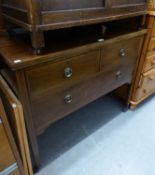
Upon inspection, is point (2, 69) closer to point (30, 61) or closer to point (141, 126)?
point (30, 61)

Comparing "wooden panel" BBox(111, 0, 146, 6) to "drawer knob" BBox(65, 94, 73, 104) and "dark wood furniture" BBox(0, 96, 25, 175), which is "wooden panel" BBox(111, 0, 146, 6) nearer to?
"drawer knob" BBox(65, 94, 73, 104)

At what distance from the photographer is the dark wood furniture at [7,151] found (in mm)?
629

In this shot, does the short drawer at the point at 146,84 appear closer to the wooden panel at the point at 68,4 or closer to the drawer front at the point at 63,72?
the drawer front at the point at 63,72

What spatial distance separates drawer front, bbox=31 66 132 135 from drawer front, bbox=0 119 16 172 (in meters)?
0.24

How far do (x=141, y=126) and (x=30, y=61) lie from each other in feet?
4.01

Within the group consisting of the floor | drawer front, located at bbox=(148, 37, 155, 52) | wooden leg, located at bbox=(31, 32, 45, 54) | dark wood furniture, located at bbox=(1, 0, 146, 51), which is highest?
dark wood furniture, located at bbox=(1, 0, 146, 51)

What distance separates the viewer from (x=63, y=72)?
90 centimetres

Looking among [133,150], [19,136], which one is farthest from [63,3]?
[133,150]

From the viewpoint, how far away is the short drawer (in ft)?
4.99

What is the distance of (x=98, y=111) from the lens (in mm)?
1694

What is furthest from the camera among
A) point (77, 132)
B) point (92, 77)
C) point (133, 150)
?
point (77, 132)

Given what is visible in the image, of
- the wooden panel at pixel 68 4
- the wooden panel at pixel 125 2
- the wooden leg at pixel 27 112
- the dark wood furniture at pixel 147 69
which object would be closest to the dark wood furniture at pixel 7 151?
the wooden leg at pixel 27 112

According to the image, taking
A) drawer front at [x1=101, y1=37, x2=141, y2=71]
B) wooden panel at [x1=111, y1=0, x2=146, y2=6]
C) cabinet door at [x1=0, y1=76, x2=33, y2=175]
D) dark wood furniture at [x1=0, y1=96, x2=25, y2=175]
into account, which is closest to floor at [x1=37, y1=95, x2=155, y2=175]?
cabinet door at [x1=0, y1=76, x2=33, y2=175]

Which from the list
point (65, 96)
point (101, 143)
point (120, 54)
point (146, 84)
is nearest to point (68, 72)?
point (65, 96)
